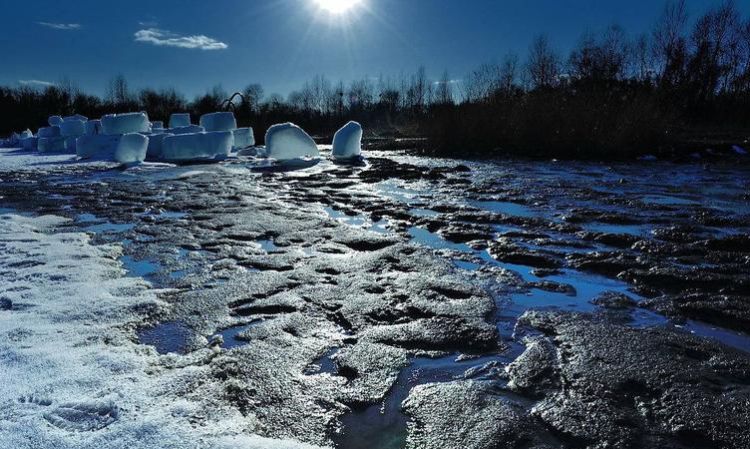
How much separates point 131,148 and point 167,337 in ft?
41.1

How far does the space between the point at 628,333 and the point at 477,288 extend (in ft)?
3.42

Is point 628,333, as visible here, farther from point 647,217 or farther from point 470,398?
point 647,217

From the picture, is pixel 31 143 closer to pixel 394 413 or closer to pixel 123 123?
pixel 123 123

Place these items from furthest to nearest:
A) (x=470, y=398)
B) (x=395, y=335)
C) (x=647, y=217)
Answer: (x=647, y=217)
(x=395, y=335)
(x=470, y=398)

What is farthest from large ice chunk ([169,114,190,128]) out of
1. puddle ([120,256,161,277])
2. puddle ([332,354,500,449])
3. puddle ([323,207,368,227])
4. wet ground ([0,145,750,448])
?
puddle ([332,354,500,449])

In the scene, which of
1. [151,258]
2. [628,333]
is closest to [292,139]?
[151,258]

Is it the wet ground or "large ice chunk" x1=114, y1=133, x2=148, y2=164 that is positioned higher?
"large ice chunk" x1=114, y1=133, x2=148, y2=164

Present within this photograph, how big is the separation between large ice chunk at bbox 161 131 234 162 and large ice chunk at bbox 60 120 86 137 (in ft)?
20.1

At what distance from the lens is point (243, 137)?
18.7 metres

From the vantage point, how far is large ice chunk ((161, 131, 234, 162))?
14289mm

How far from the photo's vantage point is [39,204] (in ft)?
23.0

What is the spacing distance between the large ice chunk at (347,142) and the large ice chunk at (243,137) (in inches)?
213

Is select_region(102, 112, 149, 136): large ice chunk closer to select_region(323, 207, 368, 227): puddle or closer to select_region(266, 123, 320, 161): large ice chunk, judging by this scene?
select_region(266, 123, 320, 161): large ice chunk

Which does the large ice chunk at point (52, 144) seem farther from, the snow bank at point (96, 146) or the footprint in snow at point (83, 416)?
the footprint in snow at point (83, 416)
